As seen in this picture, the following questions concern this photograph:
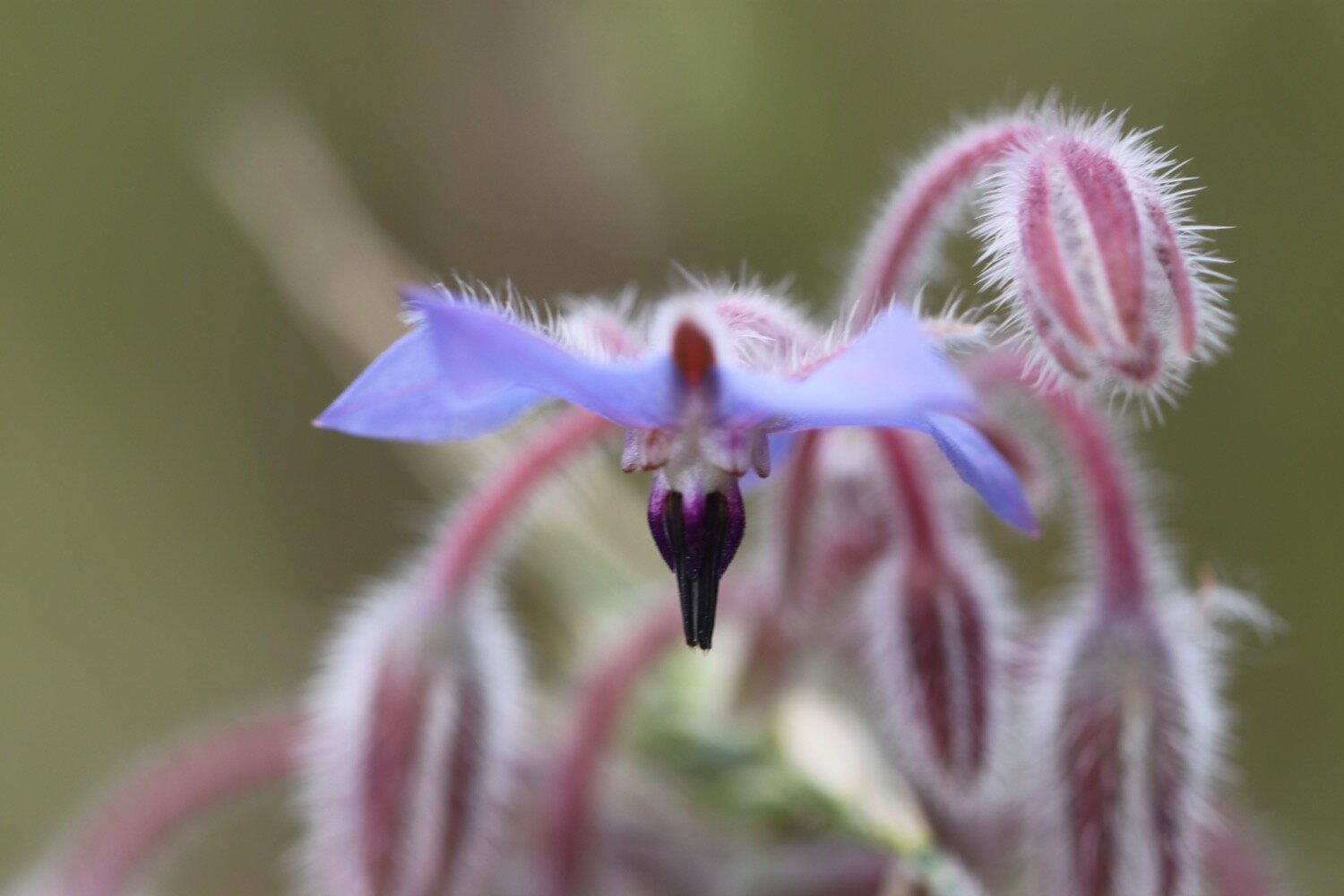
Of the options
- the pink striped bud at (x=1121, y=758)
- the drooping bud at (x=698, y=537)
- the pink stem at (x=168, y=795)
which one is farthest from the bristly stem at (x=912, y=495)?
the pink stem at (x=168, y=795)

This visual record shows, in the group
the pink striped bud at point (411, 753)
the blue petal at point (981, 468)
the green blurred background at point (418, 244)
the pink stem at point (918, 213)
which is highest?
the green blurred background at point (418, 244)

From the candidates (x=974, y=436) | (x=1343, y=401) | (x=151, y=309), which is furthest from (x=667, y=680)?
(x=151, y=309)

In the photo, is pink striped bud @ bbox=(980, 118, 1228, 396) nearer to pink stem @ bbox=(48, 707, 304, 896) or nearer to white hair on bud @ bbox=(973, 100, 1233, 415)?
white hair on bud @ bbox=(973, 100, 1233, 415)

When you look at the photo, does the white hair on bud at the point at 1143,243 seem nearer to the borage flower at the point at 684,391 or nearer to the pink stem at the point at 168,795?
the borage flower at the point at 684,391

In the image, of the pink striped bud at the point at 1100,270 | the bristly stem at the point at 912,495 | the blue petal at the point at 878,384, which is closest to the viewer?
the blue petal at the point at 878,384

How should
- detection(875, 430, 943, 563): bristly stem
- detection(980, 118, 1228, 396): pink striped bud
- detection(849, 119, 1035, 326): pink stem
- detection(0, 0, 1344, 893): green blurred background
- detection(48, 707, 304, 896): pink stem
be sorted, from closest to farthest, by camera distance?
detection(980, 118, 1228, 396): pink striped bud, detection(849, 119, 1035, 326): pink stem, detection(875, 430, 943, 563): bristly stem, detection(48, 707, 304, 896): pink stem, detection(0, 0, 1344, 893): green blurred background

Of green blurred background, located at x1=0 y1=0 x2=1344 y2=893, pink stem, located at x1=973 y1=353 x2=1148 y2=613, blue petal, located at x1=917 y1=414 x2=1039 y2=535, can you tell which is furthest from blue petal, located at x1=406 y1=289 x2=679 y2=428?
green blurred background, located at x1=0 y1=0 x2=1344 y2=893

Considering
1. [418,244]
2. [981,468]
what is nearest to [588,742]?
[981,468]
